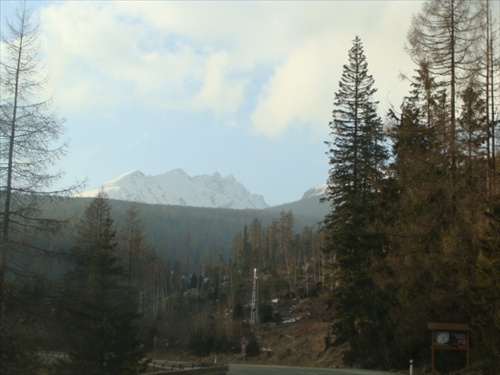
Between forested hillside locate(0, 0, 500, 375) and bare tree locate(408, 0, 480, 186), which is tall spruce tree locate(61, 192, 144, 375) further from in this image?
bare tree locate(408, 0, 480, 186)

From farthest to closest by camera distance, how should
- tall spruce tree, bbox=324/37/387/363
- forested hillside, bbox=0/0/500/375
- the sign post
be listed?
tall spruce tree, bbox=324/37/387/363 < the sign post < forested hillside, bbox=0/0/500/375

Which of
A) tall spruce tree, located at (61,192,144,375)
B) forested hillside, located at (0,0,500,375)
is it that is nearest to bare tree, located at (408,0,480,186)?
forested hillside, located at (0,0,500,375)

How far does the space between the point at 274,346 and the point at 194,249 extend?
4666 inches

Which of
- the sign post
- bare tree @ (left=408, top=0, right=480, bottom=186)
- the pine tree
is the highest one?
bare tree @ (left=408, top=0, right=480, bottom=186)

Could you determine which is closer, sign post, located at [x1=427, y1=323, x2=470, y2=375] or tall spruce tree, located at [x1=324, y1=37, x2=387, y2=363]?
sign post, located at [x1=427, y1=323, x2=470, y2=375]

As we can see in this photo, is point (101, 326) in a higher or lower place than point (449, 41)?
lower

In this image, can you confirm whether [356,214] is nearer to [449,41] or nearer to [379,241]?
[379,241]

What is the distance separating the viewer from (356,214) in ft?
126

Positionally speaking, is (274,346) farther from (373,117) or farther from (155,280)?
(155,280)

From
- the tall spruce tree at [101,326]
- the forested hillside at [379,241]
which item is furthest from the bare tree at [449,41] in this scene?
the tall spruce tree at [101,326]

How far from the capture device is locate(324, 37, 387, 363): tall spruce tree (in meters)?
36.5

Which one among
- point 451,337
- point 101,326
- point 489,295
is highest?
point 489,295

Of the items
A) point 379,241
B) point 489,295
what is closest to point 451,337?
point 489,295

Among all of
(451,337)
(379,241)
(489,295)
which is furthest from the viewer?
(379,241)
